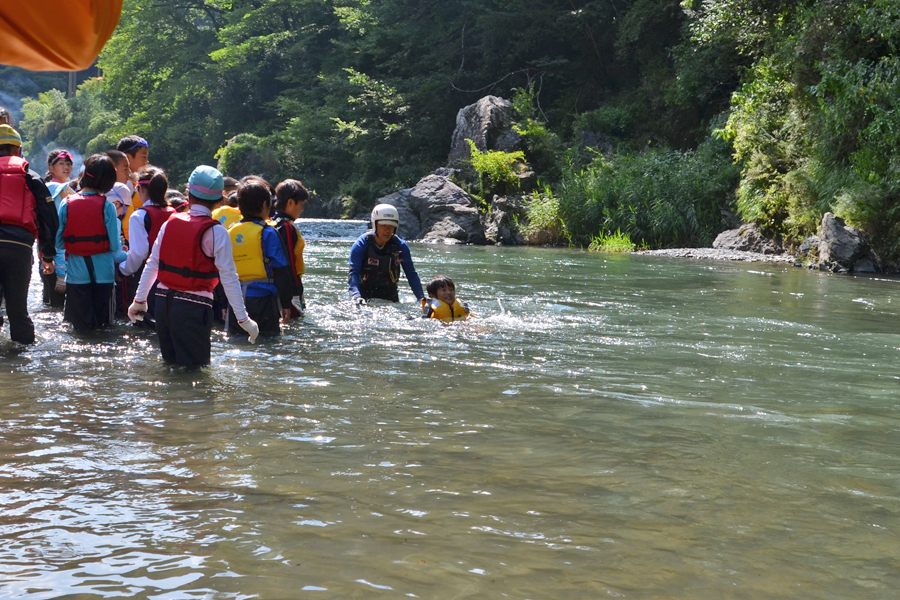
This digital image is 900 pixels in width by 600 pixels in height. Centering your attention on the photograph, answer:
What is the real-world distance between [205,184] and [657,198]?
758 inches

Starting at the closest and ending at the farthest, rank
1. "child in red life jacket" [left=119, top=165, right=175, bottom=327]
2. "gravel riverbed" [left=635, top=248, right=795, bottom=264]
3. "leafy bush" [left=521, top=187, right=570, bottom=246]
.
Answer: "child in red life jacket" [left=119, top=165, right=175, bottom=327], "gravel riverbed" [left=635, top=248, right=795, bottom=264], "leafy bush" [left=521, top=187, right=570, bottom=246]

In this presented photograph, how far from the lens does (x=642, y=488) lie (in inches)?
154

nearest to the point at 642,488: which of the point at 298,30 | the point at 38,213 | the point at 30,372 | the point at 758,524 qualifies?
the point at 758,524

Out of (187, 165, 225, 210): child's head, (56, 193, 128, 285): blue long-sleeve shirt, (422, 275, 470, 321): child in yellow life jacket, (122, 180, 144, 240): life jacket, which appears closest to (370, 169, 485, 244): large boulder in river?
(422, 275, 470, 321): child in yellow life jacket

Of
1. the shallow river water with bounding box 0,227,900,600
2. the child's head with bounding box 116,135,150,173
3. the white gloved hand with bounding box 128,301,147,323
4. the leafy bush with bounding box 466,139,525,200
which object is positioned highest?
the leafy bush with bounding box 466,139,525,200

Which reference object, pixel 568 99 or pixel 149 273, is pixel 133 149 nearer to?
pixel 149 273

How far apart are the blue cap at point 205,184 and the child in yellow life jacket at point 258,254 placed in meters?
1.40

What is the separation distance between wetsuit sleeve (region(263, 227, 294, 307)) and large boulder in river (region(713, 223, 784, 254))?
14940mm

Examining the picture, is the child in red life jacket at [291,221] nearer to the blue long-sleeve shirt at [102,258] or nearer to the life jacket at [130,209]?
the blue long-sleeve shirt at [102,258]

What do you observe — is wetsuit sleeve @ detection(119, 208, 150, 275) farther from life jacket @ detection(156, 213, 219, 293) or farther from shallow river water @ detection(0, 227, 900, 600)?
life jacket @ detection(156, 213, 219, 293)

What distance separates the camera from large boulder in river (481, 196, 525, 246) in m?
27.0

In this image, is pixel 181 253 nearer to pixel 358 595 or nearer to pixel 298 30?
pixel 358 595

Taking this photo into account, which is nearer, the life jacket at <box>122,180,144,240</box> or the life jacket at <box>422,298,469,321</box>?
the life jacket at <box>122,180,144,240</box>

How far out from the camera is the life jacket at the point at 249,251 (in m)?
7.76
